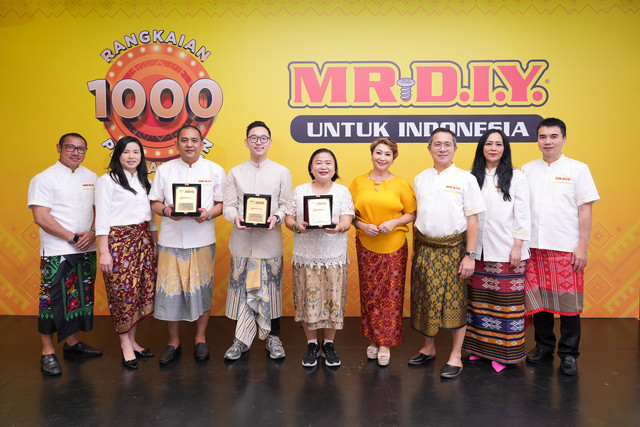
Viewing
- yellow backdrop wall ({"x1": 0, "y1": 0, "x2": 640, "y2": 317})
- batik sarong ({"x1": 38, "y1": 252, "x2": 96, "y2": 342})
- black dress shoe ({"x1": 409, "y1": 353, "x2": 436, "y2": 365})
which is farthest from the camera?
yellow backdrop wall ({"x1": 0, "y1": 0, "x2": 640, "y2": 317})

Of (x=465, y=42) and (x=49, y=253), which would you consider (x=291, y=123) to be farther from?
(x=49, y=253)

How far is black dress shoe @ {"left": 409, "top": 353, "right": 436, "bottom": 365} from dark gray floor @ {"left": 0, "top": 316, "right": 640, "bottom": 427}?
6 centimetres

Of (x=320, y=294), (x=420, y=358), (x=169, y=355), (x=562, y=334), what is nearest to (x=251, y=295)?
(x=320, y=294)

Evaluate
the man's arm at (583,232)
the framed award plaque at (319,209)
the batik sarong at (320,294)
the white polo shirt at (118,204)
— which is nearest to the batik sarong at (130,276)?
the white polo shirt at (118,204)

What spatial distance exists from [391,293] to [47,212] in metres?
2.58

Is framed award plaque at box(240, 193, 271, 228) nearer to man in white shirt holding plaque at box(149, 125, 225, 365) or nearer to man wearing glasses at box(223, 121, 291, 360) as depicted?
man wearing glasses at box(223, 121, 291, 360)

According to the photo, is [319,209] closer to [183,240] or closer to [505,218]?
[183,240]

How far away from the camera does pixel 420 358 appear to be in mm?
3180

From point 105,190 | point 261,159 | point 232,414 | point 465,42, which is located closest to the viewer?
point 232,414

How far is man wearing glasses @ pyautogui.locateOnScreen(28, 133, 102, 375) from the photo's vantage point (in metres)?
3.02

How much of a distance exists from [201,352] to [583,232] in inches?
119

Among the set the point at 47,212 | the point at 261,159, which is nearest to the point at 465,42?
the point at 261,159

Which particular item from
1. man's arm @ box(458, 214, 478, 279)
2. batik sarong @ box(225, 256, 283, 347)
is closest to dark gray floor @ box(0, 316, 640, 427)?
batik sarong @ box(225, 256, 283, 347)

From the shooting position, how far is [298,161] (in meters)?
4.32
